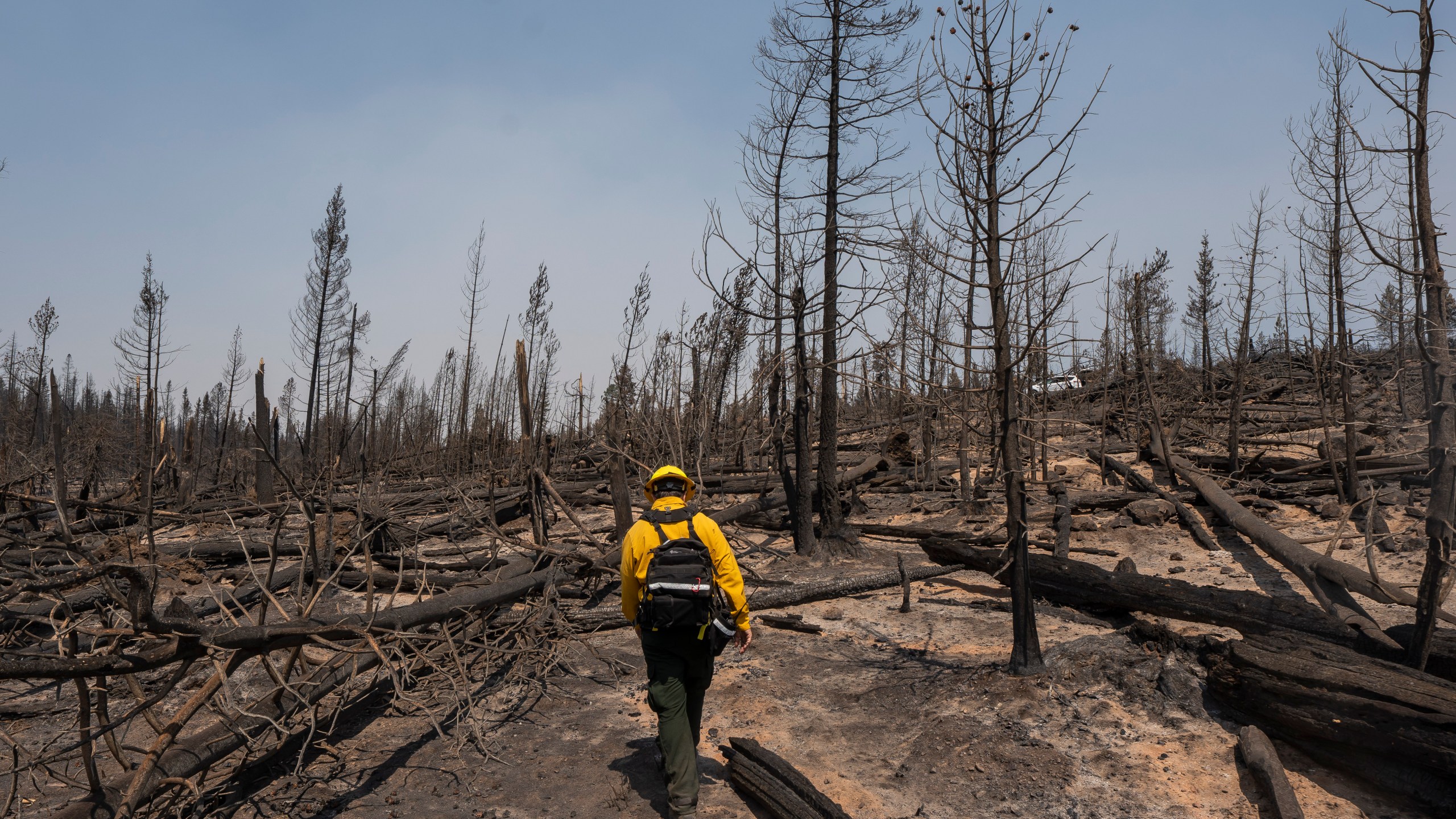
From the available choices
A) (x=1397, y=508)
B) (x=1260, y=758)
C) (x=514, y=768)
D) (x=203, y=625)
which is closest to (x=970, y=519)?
(x=1397, y=508)

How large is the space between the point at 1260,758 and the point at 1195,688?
897 mm

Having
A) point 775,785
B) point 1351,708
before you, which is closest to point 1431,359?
point 1351,708

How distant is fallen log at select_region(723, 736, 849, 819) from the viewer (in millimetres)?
3787

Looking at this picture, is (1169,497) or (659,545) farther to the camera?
(1169,497)

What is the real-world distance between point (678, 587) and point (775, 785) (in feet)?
3.89

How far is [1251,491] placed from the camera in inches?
460

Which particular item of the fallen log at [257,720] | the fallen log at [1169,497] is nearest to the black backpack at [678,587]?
Result: the fallen log at [257,720]

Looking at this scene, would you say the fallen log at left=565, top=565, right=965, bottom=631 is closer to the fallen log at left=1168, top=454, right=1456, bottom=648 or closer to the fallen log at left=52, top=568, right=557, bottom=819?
the fallen log at left=52, top=568, right=557, bottom=819

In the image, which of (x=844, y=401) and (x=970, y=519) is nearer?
(x=970, y=519)

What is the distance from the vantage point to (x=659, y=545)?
4.13m

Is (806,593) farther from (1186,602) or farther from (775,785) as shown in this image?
(775,785)

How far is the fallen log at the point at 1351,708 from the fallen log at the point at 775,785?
8.76ft

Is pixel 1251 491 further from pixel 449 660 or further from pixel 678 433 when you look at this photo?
pixel 449 660

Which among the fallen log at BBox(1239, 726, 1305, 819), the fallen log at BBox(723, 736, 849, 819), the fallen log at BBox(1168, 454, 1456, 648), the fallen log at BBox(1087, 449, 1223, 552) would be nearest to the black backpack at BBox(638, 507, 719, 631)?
the fallen log at BBox(723, 736, 849, 819)
